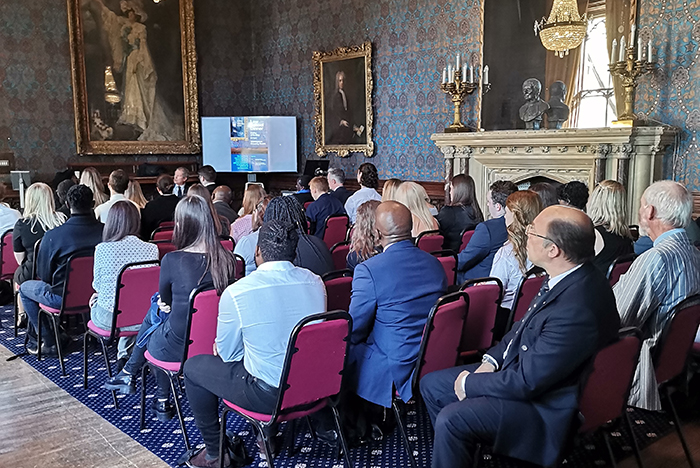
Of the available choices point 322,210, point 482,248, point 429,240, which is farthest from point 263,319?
point 322,210

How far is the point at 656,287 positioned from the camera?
2822mm

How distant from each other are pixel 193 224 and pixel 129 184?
345cm

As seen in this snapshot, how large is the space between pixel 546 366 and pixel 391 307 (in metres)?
0.81

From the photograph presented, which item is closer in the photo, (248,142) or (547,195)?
(547,195)

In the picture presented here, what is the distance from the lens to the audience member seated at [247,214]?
4848 millimetres

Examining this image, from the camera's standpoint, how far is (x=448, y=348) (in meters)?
2.72

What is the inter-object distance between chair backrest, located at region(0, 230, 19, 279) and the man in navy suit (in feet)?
12.5

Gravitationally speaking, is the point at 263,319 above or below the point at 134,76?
below

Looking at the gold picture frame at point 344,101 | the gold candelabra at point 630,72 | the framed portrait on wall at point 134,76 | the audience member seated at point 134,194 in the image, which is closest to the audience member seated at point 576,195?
the gold candelabra at point 630,72

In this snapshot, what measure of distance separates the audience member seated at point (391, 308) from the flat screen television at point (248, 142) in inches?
341

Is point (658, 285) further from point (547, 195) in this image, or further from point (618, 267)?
point (547, 195)

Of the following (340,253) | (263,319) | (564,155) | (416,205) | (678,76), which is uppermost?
(678,76)

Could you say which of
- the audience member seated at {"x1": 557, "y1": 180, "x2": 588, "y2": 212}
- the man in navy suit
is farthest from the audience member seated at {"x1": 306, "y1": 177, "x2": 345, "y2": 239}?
the man in navy suit

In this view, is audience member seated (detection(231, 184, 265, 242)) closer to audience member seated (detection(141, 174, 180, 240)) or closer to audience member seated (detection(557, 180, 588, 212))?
audience member seated (detection(141, 174, 180, 240))
